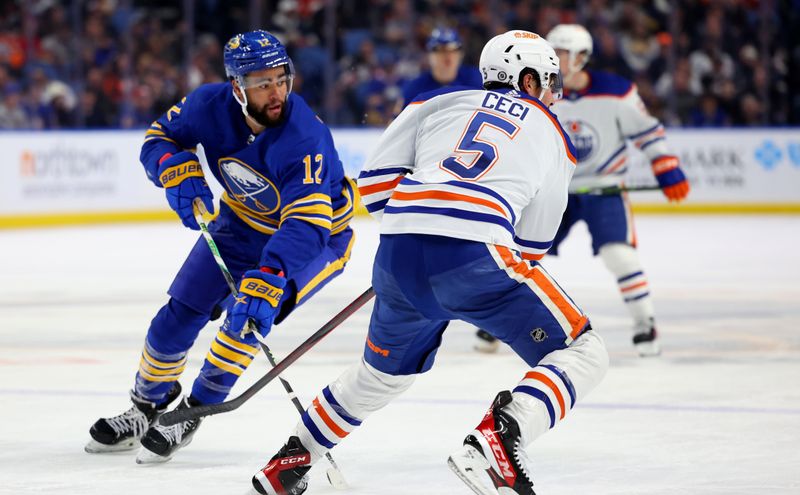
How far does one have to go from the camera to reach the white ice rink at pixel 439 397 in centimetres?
329

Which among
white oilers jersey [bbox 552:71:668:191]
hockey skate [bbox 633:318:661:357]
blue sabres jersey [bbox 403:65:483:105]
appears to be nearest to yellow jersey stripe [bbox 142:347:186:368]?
hockey skate [bbox 633:318:661:357]

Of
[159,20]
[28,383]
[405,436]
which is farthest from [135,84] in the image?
[405,436]

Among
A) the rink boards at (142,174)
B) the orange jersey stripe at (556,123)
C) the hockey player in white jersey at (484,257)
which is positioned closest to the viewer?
the hockey player in white jersey at (484,257)

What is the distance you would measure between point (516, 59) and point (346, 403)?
867 millimetres

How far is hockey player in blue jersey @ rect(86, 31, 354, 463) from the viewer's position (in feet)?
11.0

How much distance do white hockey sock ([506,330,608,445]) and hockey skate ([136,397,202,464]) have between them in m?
1.12

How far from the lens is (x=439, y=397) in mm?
4355

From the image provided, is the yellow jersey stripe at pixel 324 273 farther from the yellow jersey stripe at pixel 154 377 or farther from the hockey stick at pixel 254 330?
the yellow jersey stripe at pixel 154 377

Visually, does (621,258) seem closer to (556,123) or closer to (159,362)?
(159,362)

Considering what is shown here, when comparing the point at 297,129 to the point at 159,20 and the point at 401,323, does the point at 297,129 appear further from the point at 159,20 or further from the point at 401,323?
Result: the point at 159,20

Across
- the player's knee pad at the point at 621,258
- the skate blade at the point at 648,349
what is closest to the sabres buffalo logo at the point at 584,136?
the player's knee pad at the point at 621,258

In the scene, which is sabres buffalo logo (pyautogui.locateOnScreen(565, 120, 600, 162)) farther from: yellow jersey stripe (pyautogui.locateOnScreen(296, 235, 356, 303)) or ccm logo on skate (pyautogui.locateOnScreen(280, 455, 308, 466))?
ccm logo on skate (pyautogui.locateOnScreen(280, 455, 308, 466))

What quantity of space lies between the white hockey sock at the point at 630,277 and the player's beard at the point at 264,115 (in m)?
2.35

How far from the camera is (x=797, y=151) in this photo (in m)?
12.3
